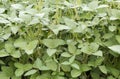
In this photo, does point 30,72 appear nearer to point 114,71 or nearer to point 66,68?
point 66,68

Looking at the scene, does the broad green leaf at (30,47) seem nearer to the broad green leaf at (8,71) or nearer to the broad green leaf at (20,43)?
the broad green leaf at (20,43)

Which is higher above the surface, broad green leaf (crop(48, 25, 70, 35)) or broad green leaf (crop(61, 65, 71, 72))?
broad green leaf (crop(48, 25, 70, 35))

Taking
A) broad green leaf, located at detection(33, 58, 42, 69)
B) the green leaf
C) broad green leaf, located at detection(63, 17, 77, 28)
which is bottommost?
the green leaf

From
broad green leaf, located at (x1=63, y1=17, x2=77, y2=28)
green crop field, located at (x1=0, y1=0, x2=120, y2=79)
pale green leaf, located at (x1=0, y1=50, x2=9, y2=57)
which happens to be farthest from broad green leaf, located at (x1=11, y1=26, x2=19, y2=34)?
broad green leaf, located at (x1=63, y1=17, x2=77, y2=28)

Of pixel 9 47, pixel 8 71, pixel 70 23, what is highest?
pixel 70 23

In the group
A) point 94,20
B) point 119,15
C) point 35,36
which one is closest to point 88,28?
point 94,20

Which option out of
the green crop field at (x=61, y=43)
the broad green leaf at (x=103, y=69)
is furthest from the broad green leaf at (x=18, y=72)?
the broad green leaf at (x=103, y=69)

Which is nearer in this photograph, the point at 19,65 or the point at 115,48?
the point at 115,48

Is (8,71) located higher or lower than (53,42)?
lower

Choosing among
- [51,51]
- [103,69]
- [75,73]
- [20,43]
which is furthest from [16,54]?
[103,69]

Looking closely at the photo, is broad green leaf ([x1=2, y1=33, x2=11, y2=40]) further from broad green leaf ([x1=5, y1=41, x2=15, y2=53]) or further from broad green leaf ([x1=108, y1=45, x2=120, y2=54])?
broad green leaf ([x1=108, y1=45, x2=120, y2=54])

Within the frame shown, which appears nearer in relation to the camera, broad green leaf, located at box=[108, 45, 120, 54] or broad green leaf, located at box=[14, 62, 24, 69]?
broad green leaf, located at box=[108, 45, 120, 54]

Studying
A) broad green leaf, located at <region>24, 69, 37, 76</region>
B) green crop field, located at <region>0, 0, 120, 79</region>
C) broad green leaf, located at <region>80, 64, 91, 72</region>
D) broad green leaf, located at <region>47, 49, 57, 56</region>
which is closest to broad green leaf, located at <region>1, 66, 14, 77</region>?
green crop field, located at <region>0, 0, 120, 79</region>

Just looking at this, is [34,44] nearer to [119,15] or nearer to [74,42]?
[74,42]
